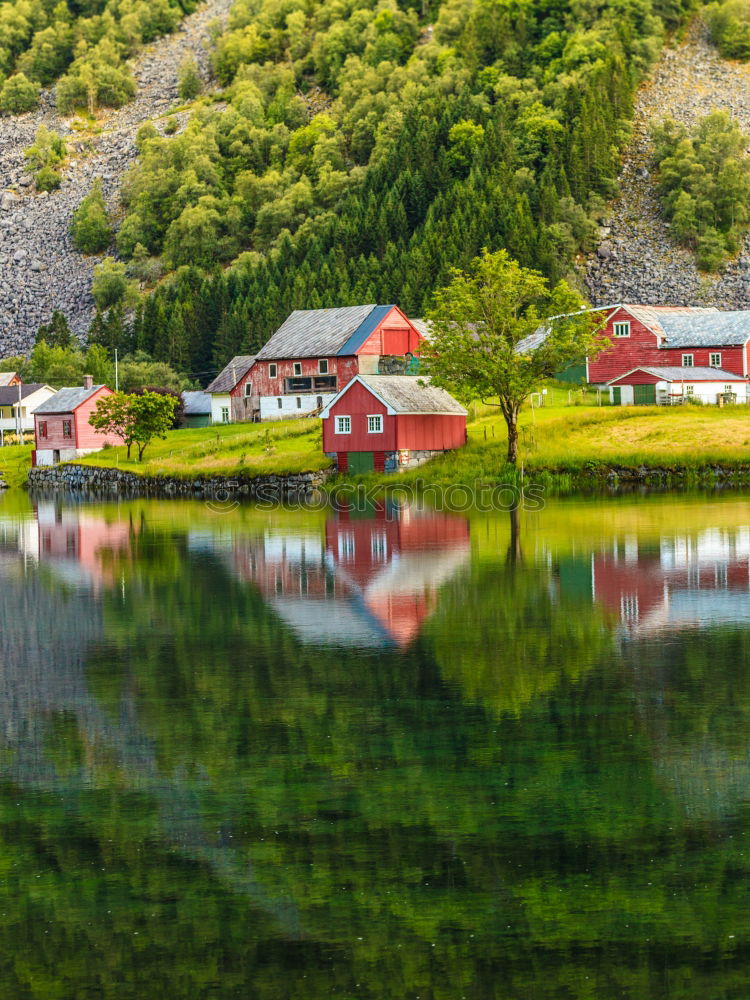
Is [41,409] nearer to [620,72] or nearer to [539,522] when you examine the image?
[539,522]

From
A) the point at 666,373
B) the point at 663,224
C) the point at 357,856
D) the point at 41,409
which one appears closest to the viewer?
the point at 357,856

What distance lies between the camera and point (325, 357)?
100m

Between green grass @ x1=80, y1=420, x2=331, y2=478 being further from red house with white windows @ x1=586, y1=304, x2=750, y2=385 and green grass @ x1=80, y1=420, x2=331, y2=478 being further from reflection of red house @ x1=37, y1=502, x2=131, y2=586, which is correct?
red house with white windows @ x1=586, y1=304, x2=750, y2=385

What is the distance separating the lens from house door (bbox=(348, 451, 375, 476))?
72000mm

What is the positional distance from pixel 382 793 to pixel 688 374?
77.7 m

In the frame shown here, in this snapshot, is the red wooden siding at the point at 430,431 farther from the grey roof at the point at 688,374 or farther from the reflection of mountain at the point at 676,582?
the reflection of mountain at the point at 676,582

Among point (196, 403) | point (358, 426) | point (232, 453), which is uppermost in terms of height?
point (358, 426)

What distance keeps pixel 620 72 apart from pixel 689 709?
18679cm

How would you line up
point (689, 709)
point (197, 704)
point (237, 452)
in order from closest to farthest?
1. point (689, 709)
2. point (197, 704)
3. point (237, 452)

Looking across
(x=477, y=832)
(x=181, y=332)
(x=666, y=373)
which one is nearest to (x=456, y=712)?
(x=477, y=832)

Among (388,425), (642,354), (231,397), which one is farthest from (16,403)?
(388,425)

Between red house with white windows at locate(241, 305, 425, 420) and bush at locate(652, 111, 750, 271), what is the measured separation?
71.2m

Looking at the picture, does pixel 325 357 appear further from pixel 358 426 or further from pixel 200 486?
pixel 200 486

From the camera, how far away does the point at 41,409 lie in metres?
101
